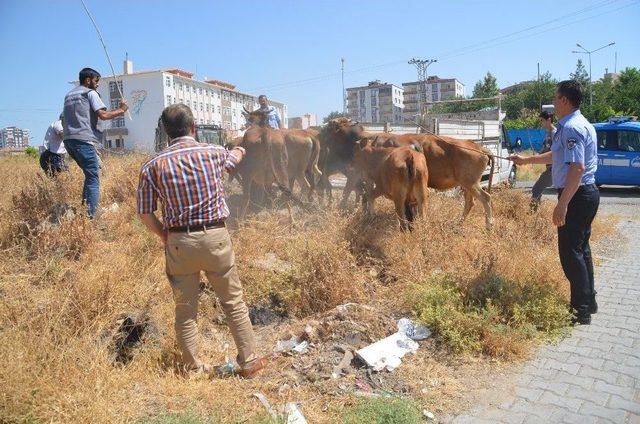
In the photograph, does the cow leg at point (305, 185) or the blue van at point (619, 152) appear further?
the blue van at point (619, 152)

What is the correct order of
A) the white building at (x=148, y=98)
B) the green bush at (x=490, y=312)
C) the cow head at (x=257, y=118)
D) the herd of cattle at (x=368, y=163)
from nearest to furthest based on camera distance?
the green bush at (x=490, y=312) → the herd of cattle at (x=368, y=163) → the cow head at (x=257, y=118) → the white building at (x=148, y=98)

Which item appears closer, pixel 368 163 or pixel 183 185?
pixel 183 185

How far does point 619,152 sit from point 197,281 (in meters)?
15.3

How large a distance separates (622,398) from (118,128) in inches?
3008

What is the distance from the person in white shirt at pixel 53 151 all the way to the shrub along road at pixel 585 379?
6.87 m

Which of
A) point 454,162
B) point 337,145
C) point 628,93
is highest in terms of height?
point 628,93

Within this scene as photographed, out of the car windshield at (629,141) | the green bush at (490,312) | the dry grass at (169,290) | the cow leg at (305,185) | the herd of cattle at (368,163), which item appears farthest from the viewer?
the car windshield at (629,141)

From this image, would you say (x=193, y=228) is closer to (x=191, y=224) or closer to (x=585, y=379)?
(x=191, y=224)

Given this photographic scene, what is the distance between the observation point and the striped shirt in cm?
373

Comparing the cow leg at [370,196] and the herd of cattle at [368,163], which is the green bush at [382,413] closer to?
the herd of cattle at [368,163]

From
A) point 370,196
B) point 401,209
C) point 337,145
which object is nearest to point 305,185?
point 337,145

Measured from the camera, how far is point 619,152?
15398 mm

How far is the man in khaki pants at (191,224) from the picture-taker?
147 inches

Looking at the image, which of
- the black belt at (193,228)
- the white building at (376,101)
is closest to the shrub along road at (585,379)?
the black belt at (193,228)
